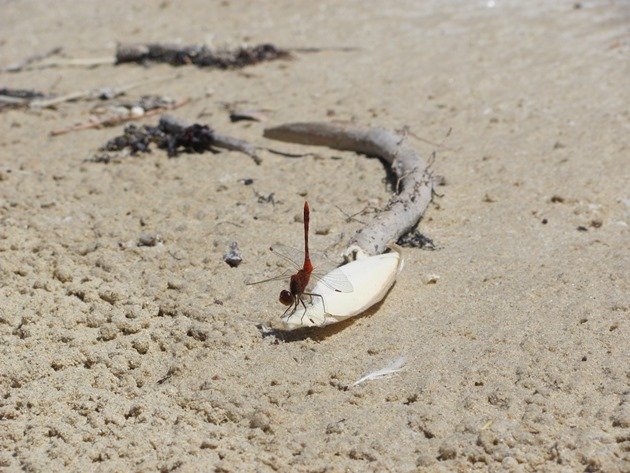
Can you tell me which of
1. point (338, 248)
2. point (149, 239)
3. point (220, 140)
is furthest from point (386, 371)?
point (220, 140)

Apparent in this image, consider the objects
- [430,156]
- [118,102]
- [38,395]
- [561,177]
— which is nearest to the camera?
[38,395]

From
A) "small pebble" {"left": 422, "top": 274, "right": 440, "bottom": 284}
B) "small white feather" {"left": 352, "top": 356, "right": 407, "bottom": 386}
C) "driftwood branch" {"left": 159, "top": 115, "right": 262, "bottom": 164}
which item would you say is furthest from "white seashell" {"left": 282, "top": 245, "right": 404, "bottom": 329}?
"driftwood branch" {"left": 159, "top": 115, "right": 262, "bottom": 164}

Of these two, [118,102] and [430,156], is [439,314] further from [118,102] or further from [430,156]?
[118,102]

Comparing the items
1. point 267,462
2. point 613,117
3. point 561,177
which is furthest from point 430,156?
point 267,462

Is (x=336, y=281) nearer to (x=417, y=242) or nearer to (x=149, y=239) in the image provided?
(x=417, y=242)

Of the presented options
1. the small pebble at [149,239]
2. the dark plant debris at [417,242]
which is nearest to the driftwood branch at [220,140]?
the small pebble at [149,239]

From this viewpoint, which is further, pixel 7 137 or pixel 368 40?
pixel 368 40

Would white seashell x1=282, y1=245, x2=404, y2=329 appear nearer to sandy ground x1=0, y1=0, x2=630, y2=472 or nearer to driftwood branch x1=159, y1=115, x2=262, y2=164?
sandy ground x1=0, y1=0, x2=630, y2=472
